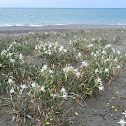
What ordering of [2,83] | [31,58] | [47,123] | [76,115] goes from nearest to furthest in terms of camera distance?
[47,123] < [76,115] < [2,83] < [31,58]

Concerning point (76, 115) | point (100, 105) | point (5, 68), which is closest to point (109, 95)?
point (100, 105)

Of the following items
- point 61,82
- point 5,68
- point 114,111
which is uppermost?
point 5,68

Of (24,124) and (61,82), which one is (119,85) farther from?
(24,124)

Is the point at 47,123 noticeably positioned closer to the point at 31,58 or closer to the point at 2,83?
the point at 2,83

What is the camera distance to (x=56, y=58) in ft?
16.4

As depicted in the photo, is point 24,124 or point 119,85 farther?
point 119,85

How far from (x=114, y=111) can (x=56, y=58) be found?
A: 2.60m

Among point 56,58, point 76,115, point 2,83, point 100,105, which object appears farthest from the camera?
point 56,58

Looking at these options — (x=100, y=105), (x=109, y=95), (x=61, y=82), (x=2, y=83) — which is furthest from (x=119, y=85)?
(x=2, y=83)

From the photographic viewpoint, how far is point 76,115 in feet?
9.36

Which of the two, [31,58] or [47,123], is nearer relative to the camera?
[47,123]

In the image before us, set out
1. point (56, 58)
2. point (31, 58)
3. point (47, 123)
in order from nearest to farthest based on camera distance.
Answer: point (47, 123), point (56, 58), point (31, 58)

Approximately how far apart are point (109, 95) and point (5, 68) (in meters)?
2.85

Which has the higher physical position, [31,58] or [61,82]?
[31,58]
